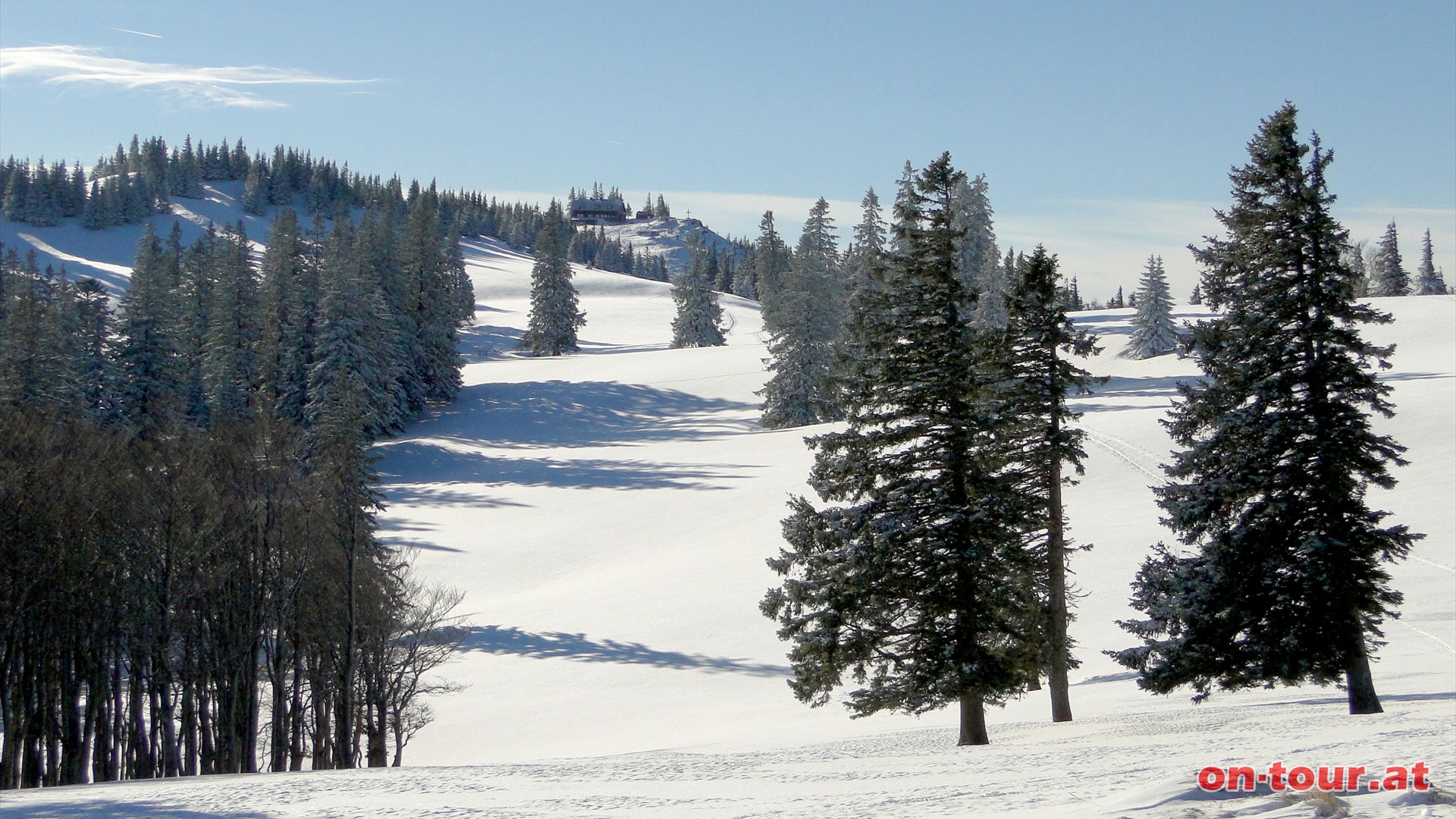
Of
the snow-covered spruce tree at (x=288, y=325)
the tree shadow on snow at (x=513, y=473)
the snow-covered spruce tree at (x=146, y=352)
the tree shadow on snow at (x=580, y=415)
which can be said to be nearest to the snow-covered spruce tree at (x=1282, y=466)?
the tree shadow on snow at (x=513, y=473)

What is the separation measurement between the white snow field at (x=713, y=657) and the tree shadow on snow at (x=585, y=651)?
97 millimetres

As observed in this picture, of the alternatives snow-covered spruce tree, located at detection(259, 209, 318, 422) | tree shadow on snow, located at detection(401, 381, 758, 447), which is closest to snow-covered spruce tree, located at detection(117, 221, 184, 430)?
snow-covered spruce tree, located at detection(259, 209, 318, 422)

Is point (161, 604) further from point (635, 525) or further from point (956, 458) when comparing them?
point (635, 525)

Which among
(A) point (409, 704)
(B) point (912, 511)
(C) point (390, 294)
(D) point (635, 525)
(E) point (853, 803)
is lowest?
(A) point (409, 704)

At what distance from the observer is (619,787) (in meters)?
12.0

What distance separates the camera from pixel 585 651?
99.9ft

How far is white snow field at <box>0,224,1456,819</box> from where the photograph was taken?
35.0 ft

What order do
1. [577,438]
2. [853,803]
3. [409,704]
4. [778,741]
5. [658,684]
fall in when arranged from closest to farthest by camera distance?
[853,803]
[778,741]
[658,684]
[409,704]
[577,438]

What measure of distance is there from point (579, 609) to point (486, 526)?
10.8 metres

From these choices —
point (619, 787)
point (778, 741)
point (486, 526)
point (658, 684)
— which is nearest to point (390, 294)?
point (486, 526)

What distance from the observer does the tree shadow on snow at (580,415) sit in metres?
58.9

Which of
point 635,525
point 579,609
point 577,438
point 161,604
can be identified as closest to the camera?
point 161,604

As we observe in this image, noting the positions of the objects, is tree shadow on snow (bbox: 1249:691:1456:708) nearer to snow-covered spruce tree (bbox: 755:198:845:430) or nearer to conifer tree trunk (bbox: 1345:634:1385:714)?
conifer tree trunk (bbox: 1345:634:1385:714)

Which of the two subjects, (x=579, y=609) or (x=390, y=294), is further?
(x=390, y=294)
